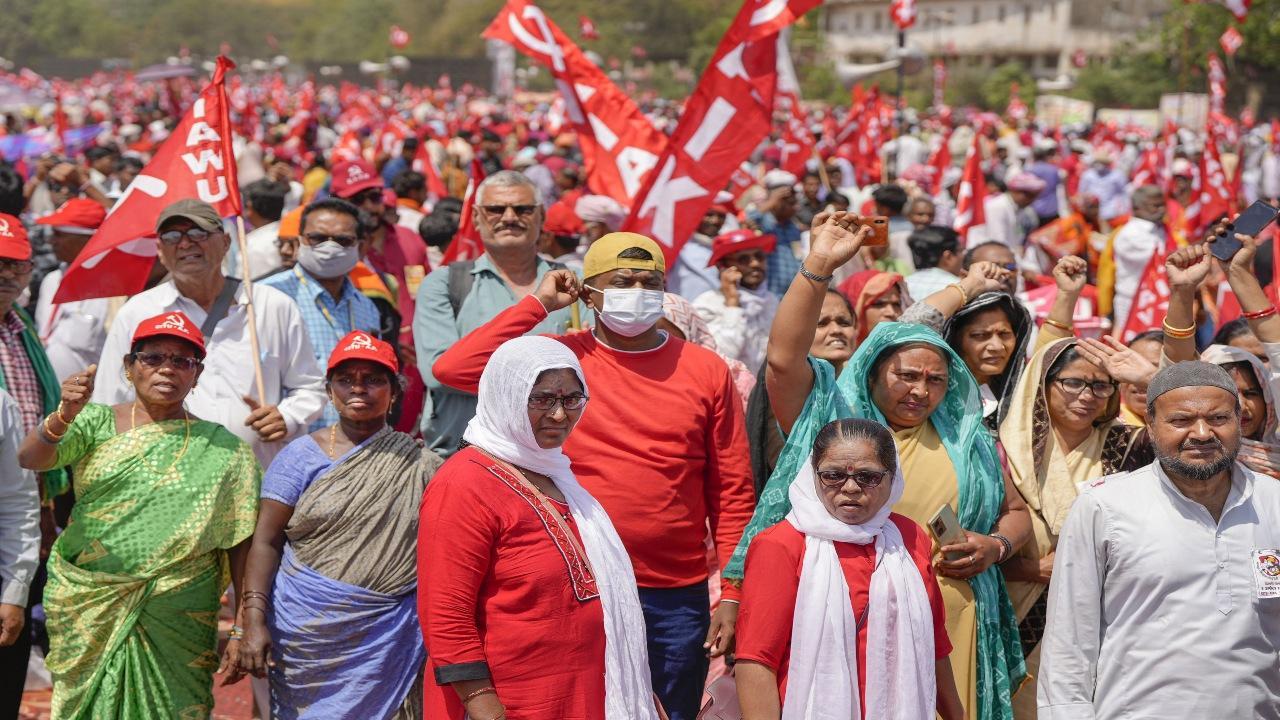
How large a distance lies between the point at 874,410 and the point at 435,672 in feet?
4.50

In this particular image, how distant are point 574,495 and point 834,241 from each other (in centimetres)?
91

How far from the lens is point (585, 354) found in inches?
151

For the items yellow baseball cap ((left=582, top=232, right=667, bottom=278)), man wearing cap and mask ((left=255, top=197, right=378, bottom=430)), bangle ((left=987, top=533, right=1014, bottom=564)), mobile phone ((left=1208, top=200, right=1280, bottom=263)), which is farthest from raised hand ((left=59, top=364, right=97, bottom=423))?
mobile phone ((left=1208, top=200, right=1280, bottom=263))

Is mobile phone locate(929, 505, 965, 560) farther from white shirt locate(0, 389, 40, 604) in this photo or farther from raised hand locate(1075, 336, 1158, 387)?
white shirt locate(0, 389, 40, 604)

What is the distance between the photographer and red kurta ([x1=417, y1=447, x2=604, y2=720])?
304cm

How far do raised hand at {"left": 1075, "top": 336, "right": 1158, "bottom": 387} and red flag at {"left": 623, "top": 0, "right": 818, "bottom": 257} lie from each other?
7.27 feet

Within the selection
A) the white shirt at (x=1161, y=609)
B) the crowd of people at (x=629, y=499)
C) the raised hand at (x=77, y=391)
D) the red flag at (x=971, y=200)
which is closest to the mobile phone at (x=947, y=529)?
the crowd of people at (x=629, y=499)

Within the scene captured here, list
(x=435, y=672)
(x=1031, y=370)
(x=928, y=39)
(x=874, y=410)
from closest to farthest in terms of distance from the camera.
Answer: (x=435, y=672) < (x=874, y=410) < (x=1031, y=370) < (x=928, y=39)

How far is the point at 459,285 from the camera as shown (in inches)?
189

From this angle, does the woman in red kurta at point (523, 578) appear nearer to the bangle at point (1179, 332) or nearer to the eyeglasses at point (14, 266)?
the bangle at point (1179, 332)

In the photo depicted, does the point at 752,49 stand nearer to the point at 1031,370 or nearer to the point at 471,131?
the point at 1031,370

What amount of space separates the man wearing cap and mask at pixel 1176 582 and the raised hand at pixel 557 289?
1420 mm

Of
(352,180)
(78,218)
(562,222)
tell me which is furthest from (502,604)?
(352,180)

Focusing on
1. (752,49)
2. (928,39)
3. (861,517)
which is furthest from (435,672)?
(928,39)
